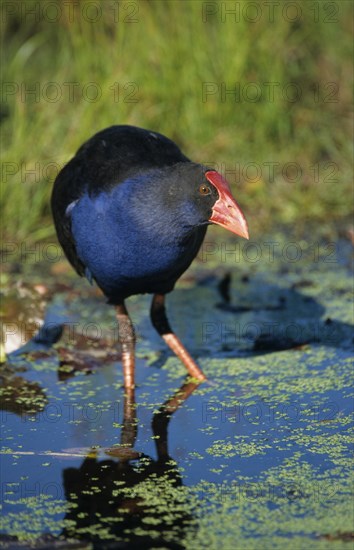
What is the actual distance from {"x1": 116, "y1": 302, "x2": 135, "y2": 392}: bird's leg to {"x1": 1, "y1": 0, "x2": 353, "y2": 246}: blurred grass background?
6.96ft

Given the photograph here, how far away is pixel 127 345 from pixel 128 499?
130 cm

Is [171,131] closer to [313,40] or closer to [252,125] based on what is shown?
[252,125]

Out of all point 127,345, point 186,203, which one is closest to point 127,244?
point 186,203

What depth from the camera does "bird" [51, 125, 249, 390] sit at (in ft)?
12.9

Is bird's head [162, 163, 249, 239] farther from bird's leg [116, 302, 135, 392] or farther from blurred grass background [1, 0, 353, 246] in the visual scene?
blurred grass background [1, 0, 353, 246]

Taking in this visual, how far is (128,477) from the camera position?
3549mm

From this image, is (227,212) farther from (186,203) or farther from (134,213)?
(134,213)

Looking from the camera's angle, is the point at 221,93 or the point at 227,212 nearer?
the point at 227,212

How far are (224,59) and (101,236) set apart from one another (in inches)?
136

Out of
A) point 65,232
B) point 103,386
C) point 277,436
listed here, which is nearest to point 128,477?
point 277,436

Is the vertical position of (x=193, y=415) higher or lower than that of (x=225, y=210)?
lower

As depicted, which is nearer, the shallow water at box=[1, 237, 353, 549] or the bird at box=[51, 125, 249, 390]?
the shallow water at box=[1, 237, 353, 549]

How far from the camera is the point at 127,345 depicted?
4.59m

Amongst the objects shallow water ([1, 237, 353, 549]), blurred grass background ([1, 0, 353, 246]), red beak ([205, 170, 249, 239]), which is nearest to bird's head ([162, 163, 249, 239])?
red beak ([205, 170, 249, 239])
